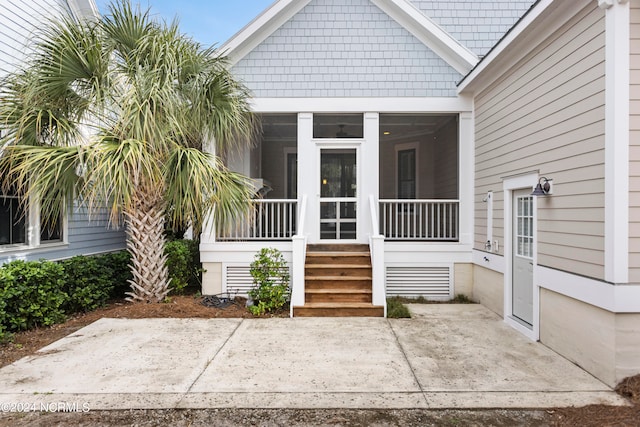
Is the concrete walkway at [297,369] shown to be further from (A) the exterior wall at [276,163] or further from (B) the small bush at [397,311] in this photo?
(A) the exterior wall at [276,163]

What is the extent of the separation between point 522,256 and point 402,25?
16.2 feet

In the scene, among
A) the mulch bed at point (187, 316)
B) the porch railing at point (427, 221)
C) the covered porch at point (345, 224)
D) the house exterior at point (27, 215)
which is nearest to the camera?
the mulch bed at point (187, 316)

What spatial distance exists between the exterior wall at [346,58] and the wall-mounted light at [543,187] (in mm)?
3264

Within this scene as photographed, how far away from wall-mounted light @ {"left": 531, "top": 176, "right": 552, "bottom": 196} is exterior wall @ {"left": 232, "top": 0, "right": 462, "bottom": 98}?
326cm

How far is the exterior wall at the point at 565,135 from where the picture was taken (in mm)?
3891

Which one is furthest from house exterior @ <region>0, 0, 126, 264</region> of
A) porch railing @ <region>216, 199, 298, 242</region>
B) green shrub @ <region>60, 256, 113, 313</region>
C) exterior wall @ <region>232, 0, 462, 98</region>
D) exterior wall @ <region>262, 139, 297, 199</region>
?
exterior wall @ <region>262, 139, 297, 199</region>

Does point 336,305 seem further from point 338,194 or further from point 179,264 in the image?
point 338,194

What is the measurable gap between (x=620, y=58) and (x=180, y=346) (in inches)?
229

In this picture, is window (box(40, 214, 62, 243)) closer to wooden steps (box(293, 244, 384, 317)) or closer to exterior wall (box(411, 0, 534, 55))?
wooden steps (box(293, 244, 384, 317))

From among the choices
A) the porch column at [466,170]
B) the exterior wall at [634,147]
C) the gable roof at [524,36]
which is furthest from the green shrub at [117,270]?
the exterior wall at [634,147]

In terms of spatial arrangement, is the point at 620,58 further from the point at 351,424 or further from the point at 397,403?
the point at 351,424

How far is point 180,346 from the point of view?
15.4 feet

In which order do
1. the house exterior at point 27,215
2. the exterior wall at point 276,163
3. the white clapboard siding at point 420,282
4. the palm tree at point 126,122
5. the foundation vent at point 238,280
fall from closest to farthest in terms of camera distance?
the palm tree at point 126,122
the house exterior at point 27,215
the foundation vent at point 238,280
the white clapboard siding at point 420,282
the exterior wall at point 276,163

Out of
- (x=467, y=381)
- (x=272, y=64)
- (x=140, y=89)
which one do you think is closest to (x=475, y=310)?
(x=467, y=381)
